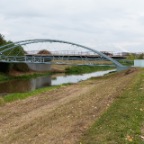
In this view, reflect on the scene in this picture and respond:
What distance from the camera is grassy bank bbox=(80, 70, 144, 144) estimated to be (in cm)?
945

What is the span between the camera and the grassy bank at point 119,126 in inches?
372

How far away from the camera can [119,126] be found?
35.3ft

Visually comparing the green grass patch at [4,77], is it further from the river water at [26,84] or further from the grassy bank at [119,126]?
the grassy bank at [119,126]

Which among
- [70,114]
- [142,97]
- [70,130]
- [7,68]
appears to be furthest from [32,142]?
[7,68]

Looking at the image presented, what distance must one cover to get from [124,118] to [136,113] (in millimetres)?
Result: 964

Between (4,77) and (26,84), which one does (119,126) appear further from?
(4,77)

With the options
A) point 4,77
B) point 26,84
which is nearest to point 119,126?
point 26,84

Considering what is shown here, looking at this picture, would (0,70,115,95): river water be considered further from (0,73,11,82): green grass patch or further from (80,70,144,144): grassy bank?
(80,70,144,144): grassy bank

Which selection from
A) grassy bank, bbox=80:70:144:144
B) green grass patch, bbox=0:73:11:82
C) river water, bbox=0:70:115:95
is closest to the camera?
grassy bank, bbox=80:70:144:144

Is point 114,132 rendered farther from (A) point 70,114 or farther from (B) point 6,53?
(B) point 6,53

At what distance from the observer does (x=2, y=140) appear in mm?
11008

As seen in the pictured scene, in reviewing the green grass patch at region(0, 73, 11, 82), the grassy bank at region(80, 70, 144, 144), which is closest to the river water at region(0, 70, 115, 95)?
the green grass patch at region(0, 73, 11, 82)

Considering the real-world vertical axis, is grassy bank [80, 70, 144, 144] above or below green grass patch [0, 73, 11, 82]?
above

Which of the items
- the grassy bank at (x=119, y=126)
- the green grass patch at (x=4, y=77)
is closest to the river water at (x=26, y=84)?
the green grass patch at (x=4, y=77)
